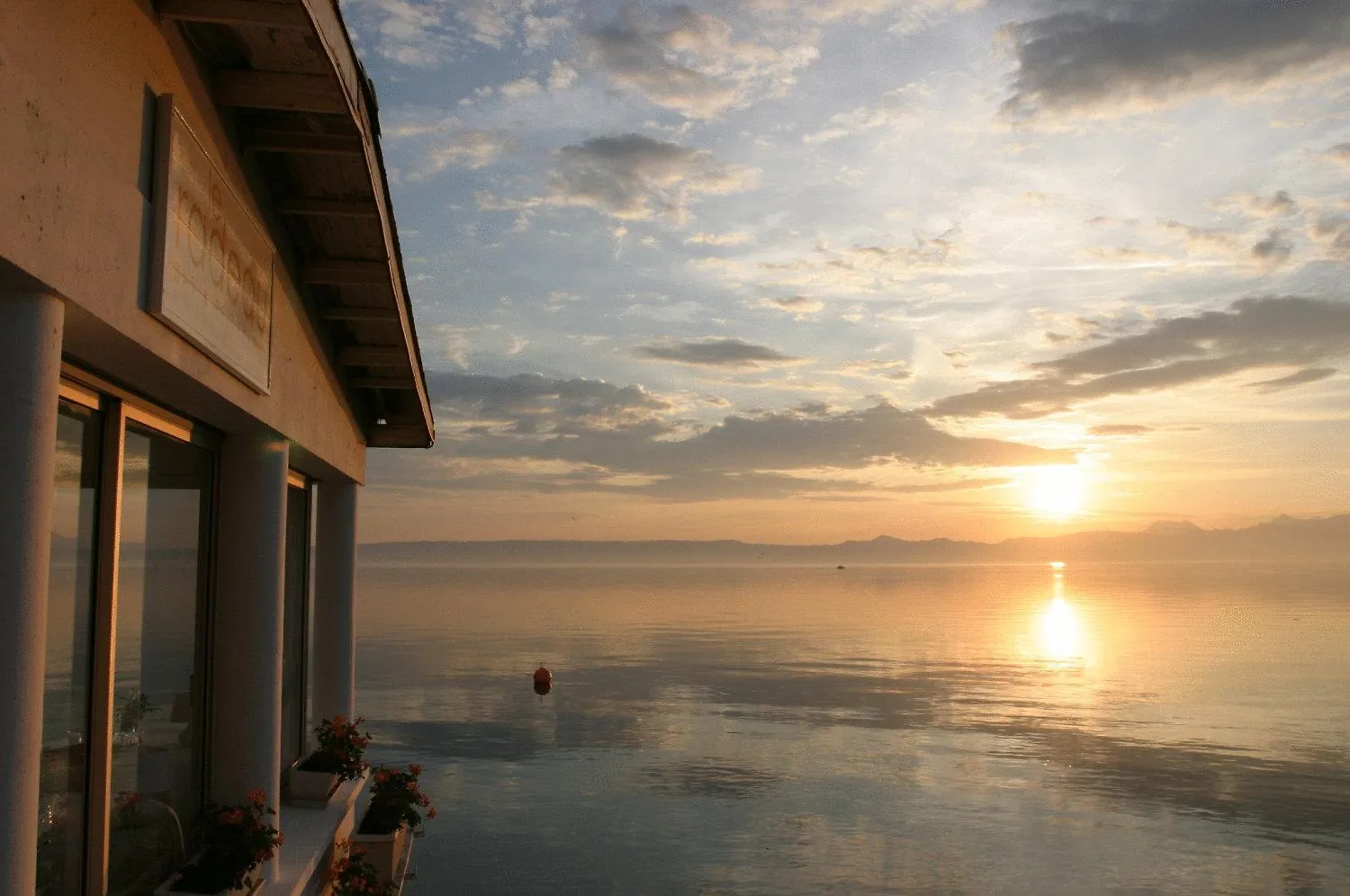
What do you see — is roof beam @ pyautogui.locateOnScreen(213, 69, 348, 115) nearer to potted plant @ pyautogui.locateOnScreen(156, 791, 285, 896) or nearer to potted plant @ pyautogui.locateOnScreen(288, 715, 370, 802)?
potted plant @ pyautogui.locateOnScreen(156, 791, 285, 896)

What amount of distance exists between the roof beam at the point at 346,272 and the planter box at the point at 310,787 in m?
5.57

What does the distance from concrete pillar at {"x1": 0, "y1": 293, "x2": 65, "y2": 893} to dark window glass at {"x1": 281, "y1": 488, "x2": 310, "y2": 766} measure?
8309mm

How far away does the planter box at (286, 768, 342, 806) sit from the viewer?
1231 cm

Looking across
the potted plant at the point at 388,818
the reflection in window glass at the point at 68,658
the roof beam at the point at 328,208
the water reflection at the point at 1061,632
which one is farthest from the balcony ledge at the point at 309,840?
the water reflection at the point at 1061,632

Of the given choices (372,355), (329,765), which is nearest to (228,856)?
(329,765)

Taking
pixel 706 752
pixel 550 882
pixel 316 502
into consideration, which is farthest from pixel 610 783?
pixel 316 502

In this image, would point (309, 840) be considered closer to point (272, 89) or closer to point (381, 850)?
point (381, 850)

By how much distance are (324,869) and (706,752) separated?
20.2 meters

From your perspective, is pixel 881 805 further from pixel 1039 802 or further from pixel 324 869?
pixel 324 869

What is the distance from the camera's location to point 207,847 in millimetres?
7930

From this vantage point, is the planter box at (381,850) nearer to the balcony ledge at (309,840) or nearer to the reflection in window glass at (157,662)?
the balcony ledge at (309,840)

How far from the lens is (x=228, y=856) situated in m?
7.80

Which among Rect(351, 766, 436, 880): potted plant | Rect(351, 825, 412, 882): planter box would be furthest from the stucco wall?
Rect(351, 825, 412, 882): planter box

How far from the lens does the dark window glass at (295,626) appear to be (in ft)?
42.4
